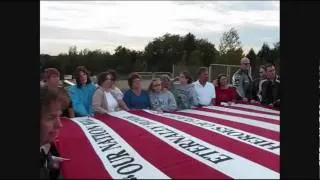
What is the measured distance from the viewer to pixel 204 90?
5.48 metres

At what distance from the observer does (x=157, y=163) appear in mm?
2639

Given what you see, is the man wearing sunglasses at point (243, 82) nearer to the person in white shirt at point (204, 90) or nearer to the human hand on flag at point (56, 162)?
the person in white shirt at point (204, 90)

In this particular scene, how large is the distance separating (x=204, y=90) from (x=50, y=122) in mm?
3343

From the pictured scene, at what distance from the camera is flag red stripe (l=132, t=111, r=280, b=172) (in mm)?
2743

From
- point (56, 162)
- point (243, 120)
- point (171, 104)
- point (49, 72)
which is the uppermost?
point (49, 72)

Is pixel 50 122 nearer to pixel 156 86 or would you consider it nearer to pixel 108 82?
pixel 108 82

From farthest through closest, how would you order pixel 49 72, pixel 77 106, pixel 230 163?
pixel 77 106 → pixel 49 72 → pixel 230 163

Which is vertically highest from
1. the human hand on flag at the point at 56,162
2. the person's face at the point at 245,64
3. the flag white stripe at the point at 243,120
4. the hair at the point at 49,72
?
the person's face at the point at 245,64

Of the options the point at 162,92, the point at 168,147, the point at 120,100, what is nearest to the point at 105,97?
the point at 120,100

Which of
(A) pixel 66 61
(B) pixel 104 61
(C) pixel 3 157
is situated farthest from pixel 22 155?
(B) pixel 104 61

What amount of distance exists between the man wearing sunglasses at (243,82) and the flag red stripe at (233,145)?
2070 mm

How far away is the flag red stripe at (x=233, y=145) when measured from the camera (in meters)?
2.74

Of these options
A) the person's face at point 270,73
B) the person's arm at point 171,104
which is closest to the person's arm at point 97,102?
the person's arm at point 171,104

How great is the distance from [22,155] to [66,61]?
212 centimetres
